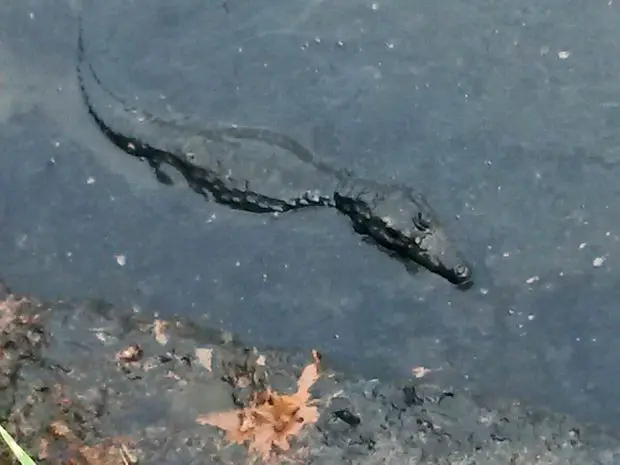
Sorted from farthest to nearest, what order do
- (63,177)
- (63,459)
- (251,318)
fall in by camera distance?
(63,177) → (251,318) → (63,459)

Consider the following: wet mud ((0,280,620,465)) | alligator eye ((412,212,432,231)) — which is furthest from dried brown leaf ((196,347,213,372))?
alligator eye ((412,212,432,231))

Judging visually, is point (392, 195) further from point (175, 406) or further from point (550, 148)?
point (175, 406)

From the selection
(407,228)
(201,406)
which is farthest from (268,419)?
(407,228)

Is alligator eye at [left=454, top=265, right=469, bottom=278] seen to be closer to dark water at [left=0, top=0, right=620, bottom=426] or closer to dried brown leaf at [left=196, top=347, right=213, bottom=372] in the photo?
dark water at [left=0, top=0, right=620, bottom=426]

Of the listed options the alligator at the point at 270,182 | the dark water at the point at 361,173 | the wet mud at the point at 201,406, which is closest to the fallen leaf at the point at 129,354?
the wet mud at the point at 201,406

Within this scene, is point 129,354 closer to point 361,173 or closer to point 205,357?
point 205,357

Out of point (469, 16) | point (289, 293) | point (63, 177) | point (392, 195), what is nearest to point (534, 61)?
point (469, 16)
